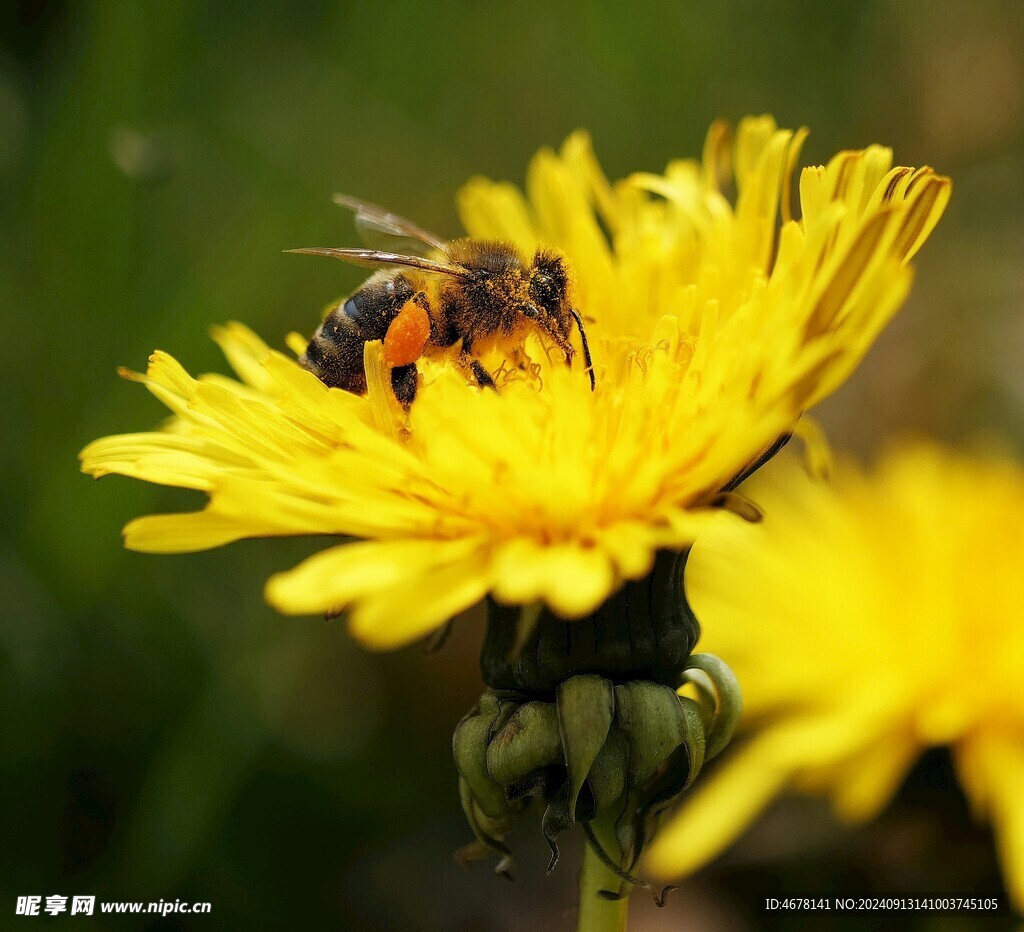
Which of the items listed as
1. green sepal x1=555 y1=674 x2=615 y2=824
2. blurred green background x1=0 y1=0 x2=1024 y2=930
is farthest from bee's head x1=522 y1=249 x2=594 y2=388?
blurred green background x1=0 y1=0 x2=1024 y2=930

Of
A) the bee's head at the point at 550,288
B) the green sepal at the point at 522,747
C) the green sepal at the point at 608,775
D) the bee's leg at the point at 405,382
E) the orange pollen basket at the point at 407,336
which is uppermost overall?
the bee's head at the point at 550,288

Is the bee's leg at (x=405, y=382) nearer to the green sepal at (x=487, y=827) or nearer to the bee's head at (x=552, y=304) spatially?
the bee's head at (x=552, y=304)

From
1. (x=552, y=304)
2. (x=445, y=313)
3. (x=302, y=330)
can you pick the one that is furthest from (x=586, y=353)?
(x=302, y=330)

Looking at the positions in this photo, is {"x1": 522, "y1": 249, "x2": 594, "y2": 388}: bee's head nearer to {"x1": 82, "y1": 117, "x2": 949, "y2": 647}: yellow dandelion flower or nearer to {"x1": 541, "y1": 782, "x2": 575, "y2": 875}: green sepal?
{"x1": 82, "y1": 117, "x2": 949, "y2": 647}: yellow dandelion flower

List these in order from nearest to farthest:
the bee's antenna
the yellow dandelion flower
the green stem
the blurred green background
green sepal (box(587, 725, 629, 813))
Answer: the yellow dandelion flower
green sepal (box(587, 725, 629, 813))
the green stem
the bee's antenna
the blurred green background

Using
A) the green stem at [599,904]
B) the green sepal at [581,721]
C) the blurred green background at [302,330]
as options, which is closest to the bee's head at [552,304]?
the green sepal at [581,721]

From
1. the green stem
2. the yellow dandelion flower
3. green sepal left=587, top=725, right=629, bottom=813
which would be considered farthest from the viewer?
the green stem

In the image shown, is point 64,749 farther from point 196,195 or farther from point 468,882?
point 196,195
